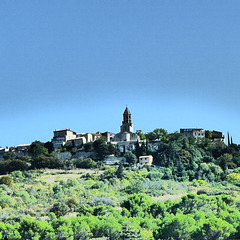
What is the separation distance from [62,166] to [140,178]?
19.1 meters

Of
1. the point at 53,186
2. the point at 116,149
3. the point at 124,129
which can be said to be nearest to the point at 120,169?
the point at 53,186

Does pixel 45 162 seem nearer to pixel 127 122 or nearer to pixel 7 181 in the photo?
pixel 7 181

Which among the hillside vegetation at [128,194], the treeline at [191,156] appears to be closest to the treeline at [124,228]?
the hillside vegetation at [128,194]

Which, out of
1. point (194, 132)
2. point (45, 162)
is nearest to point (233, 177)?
point (194, 132)

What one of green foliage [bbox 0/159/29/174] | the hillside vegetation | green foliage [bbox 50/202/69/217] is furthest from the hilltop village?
green foliage [bbox 50/202/69/217]

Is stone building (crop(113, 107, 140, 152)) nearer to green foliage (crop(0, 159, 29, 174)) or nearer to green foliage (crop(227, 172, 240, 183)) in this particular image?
green foliage (crop(0, 159, 29, 174))

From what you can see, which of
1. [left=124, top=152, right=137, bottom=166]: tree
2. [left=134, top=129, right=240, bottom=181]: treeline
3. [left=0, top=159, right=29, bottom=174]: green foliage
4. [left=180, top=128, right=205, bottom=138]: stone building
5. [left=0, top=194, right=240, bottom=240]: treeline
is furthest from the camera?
[left=180, top=128, right=205, bottom=138]: stone building

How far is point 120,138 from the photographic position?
346 ft

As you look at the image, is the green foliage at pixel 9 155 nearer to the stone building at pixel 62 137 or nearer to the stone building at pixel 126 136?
the stone building at pixel 62 137

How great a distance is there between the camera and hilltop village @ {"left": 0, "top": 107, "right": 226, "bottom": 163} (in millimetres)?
101688

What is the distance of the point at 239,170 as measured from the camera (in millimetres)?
84938

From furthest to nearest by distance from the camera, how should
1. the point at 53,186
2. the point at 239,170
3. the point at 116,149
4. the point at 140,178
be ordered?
the point at 116,149
the point at 239,170
the point at 140,178
the point at 53,186

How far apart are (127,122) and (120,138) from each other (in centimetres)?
731

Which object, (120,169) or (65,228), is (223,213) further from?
(120,169)
